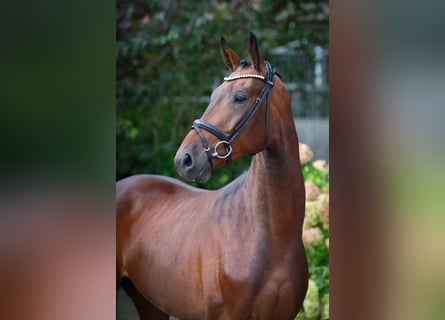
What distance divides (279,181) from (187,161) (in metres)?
0.30

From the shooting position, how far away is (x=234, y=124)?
2209mm

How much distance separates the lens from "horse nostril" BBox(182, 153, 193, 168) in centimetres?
217

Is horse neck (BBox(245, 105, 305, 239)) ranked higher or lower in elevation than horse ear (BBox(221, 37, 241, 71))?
lower

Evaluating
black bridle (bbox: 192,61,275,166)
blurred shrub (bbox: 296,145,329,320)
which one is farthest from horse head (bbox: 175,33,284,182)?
blurred shrub (bbox: 296,145,329,320)

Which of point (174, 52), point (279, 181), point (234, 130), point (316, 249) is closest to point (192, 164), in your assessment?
point (234, 130)

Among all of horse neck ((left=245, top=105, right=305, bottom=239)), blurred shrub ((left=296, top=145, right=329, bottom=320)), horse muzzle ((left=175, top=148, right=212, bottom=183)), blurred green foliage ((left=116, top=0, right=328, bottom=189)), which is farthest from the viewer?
blurred green foliage ((left=116, top=0, right=328, bottom=189))

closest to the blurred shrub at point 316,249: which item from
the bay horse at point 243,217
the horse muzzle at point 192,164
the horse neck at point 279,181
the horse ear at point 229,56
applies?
the bay horse at point 243,217

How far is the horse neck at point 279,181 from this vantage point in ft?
7.55

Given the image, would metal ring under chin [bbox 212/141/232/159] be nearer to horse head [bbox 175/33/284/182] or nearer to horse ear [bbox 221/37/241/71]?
horse head [bbox 175/33/284/182]

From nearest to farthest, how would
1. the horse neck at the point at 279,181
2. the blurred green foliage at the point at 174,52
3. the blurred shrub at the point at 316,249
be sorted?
1. the horse neck at the point at 279,181
2. the blurred shrub at the point at 316,249
3. the blurred green foliage at the point at 174,52

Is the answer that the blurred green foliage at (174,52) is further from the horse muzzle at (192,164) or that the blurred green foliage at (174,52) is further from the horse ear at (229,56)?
the horse muzzle at (192,164)
